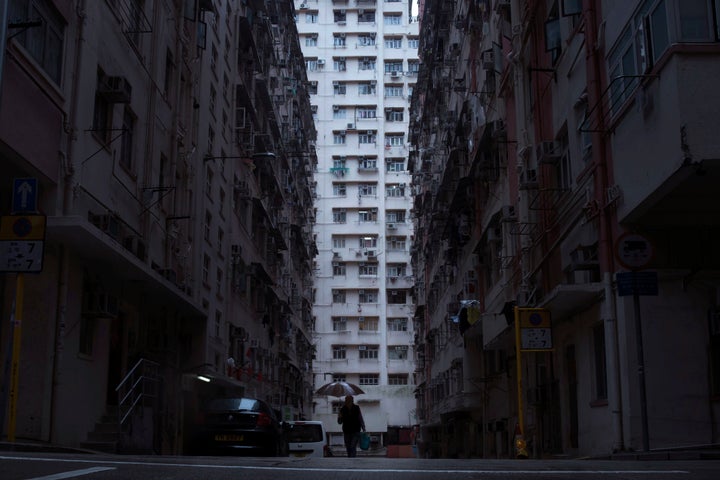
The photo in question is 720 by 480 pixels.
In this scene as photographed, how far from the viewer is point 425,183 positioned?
182 ft

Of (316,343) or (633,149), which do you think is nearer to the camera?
(633,149)

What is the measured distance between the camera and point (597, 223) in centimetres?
1694

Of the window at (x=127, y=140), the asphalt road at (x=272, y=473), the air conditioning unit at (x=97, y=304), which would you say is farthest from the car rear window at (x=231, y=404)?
the asphalt road at (x=272, y=473)

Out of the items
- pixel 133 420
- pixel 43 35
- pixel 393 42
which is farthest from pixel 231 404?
pixel 393 42

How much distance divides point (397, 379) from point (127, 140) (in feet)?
191

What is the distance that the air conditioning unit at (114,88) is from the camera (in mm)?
19766

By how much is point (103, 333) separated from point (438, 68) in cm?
3050

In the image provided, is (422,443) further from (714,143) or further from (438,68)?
(714,143)

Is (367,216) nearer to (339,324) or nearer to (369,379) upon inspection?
(339,324)

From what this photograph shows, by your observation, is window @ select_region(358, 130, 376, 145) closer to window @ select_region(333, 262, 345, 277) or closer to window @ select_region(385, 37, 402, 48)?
window @ select_region(385, 37, 402, 48)

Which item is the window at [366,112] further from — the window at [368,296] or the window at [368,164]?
the window at [368,296]

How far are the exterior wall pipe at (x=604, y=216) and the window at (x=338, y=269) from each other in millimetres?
63478

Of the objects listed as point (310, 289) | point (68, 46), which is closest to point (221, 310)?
point (68, 46)

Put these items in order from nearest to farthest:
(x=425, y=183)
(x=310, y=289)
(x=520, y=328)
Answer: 1. (x=520, y=328)
2. (x=425, y=183)
3. (x=310, y=289)
